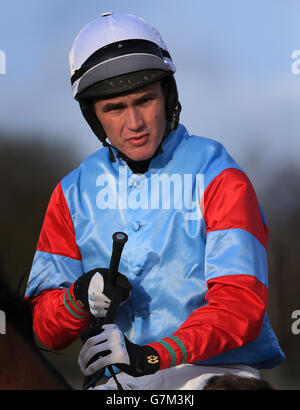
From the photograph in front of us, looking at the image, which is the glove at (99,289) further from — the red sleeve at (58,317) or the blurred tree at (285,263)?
the blurred tree at (285,263)

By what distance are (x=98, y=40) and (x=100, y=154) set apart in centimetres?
41

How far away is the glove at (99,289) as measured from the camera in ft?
6.12

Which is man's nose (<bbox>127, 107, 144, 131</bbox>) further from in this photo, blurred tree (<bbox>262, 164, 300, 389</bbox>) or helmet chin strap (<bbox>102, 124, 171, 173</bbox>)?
blurred tree (<bbox>262, 164, 300, 389</bbox>)

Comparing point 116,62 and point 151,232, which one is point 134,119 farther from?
point 151,232

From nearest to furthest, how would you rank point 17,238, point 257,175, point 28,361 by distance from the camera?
1. point 28,361
2. point 17,238
3. point 257,175

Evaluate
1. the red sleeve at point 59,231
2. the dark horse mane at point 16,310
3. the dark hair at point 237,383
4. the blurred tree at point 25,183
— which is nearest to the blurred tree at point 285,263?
the blurred tree at point 25,183

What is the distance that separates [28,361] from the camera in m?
1.92

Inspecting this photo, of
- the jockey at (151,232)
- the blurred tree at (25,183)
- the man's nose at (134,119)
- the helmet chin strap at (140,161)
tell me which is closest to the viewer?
the jockey at (151,232)

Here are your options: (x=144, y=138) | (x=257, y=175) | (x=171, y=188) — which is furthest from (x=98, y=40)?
(x=257, y=175)

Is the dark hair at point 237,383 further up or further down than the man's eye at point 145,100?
further down

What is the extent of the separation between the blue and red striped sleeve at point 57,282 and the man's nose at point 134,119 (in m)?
0.41

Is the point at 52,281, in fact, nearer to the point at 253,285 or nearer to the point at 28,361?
the point at 28,361

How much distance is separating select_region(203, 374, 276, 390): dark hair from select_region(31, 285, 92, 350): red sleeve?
0.54m

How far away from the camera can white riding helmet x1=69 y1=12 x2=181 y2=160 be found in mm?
1995
